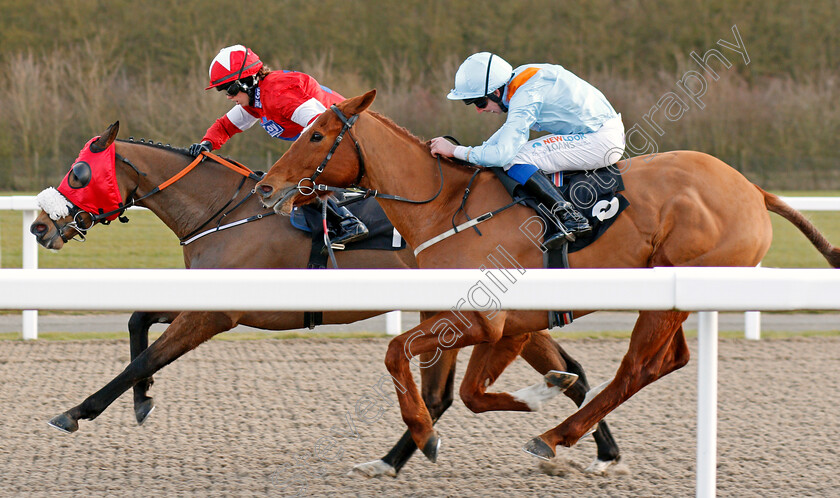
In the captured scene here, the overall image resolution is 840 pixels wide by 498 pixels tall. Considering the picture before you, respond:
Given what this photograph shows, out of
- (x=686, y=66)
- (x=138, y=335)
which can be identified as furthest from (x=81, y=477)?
(x=686, y=66)

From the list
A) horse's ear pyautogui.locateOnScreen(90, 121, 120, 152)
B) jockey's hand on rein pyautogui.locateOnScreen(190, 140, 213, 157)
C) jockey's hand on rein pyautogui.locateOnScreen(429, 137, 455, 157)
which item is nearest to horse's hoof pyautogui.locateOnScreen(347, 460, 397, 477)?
jockey's hand on rein pyautogui.locateOnScreen(429, 137, 455, 157)

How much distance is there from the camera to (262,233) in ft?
13.5

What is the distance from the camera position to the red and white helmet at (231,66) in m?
4.23

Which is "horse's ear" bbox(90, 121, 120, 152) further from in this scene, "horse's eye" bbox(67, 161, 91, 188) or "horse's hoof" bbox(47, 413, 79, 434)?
"horse's hoof" bbox(47, 413, 79, 434)

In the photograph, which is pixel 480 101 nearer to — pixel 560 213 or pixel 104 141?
pixel 560 213

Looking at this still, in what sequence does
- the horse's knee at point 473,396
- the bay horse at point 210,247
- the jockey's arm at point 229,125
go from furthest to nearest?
the jockey's arm at point 229,125, the bay horse at point 210,247, the horse's knee at point 473,396

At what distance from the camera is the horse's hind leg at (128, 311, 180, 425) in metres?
4.08

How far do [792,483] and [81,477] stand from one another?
2554 mm

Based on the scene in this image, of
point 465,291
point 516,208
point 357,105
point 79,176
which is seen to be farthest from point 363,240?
point 465,291

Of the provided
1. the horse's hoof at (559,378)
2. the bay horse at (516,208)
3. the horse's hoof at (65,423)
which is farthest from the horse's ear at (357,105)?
the horse's hoof at (65,423)

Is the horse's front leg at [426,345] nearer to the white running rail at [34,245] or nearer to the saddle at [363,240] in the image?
the saddle at [363,240]

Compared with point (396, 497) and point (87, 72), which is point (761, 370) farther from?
point (87, 72)

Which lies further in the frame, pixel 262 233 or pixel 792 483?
pixel 262 233

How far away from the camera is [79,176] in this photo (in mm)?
4098
